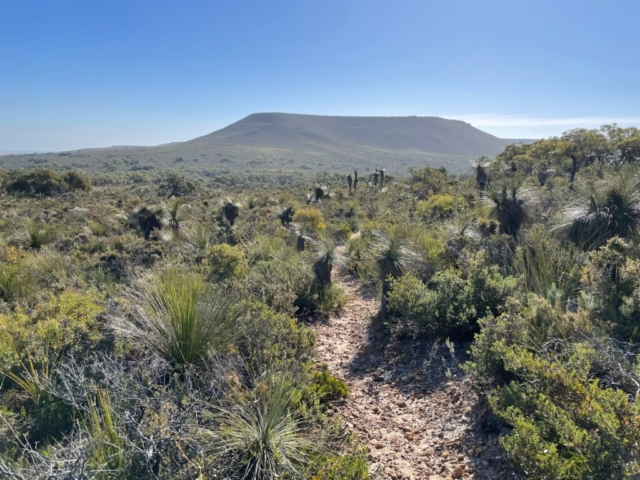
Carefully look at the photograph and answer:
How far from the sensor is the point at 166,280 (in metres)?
4.57

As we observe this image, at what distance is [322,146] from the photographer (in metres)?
154

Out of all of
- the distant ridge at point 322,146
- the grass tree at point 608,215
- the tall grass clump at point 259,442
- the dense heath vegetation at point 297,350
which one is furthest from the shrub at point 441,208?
the distant ridge at point 322,146

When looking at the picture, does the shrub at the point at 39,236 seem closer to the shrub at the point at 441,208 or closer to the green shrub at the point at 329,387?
the green shrub at the point at 329,387

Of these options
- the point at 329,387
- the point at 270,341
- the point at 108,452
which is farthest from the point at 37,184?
the point at 108,452

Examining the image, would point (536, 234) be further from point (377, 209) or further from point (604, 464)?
point (377, 209)

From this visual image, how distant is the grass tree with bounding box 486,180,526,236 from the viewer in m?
8.24

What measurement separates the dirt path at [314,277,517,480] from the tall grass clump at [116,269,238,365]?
1.84 meters

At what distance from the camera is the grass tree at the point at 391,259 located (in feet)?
23.1

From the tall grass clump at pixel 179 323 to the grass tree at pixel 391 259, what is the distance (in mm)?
3414

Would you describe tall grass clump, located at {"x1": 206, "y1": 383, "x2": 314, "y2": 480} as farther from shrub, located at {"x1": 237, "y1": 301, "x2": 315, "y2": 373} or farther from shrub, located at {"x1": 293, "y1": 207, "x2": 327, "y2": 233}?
shrub, located at {"x1": 293, "y1": 207, "x2": 327, "y2": 233}

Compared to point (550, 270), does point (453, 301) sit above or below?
below

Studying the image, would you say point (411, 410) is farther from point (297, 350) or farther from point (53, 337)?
point (53, 337)

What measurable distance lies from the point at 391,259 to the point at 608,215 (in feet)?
12.4

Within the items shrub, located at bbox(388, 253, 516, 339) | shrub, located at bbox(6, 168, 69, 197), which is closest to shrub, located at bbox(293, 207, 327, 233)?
shrub, located at bbox(388, 253, 516, 339)
